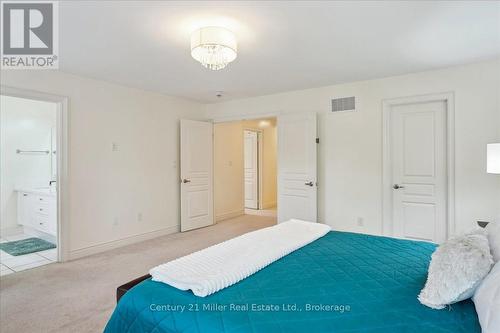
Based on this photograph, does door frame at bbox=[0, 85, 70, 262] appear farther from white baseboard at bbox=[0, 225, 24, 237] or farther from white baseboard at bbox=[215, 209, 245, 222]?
white baseboard at bbox=[215, 209, 245, 222]

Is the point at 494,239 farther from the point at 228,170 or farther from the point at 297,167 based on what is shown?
the point at 228,170

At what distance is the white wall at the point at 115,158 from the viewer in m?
3.68

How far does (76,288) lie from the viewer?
2797 millimetres

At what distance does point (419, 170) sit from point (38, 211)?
5613 mm

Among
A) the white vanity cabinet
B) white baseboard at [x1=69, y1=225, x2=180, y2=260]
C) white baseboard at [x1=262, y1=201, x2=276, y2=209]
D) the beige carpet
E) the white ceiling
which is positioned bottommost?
the beige carpet

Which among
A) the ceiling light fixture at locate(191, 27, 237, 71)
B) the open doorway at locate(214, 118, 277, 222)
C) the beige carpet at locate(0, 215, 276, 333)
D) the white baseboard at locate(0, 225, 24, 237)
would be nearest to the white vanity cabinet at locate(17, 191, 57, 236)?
the white baseboard at locate(0, 225, 24, 237)

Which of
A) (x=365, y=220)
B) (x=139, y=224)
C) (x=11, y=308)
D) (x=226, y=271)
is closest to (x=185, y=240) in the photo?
(x=139, y=224)

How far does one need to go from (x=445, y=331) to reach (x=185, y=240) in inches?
152

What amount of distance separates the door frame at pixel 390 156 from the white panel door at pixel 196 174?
3084mm

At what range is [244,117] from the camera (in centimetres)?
515

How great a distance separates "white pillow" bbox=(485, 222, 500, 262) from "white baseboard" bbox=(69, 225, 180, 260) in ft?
13.7

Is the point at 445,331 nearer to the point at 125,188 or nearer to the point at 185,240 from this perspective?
the point at 185,240

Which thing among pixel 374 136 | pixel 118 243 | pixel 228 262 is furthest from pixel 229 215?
pixel 228 262

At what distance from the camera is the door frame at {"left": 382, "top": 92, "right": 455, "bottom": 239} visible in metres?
3.49
